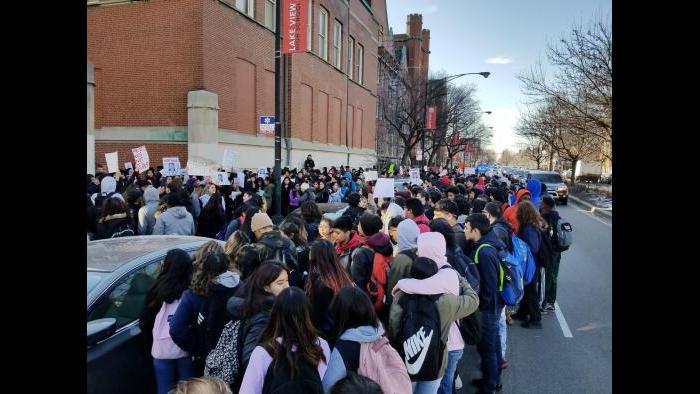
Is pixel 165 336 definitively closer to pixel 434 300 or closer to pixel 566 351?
pixel 434 300

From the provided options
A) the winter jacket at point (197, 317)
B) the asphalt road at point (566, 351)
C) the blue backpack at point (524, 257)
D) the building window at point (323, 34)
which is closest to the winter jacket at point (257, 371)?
Answer: the winter jacket at point (197, 317)

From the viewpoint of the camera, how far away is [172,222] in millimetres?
6473

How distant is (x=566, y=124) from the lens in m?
26.2

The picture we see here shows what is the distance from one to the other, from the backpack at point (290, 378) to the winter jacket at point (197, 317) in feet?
2.96

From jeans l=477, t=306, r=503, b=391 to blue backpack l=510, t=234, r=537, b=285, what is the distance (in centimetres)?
110

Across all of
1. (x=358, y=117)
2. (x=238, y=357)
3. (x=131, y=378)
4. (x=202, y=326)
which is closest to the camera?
(x=238, y=357)

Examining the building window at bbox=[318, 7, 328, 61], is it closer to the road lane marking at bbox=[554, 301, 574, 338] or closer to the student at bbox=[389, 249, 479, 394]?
the road lane marking at bbox=[554, 301, 574, 338]

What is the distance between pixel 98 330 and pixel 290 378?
156 cm

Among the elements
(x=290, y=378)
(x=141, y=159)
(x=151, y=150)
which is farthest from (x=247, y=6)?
(x=290, y=378)

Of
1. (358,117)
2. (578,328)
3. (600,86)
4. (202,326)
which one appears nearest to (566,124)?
(600,86)

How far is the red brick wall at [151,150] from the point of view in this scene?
17.6 metres
